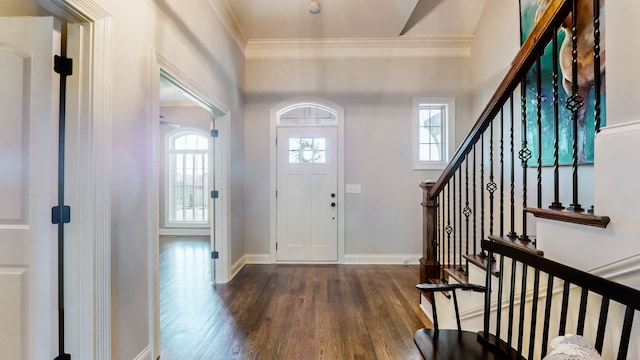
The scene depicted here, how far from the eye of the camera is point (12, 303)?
1.39 meters

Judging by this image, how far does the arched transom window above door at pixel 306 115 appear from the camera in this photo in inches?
165

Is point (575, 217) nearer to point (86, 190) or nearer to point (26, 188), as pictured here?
point (86, 190)

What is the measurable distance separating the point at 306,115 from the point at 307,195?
1.23 m

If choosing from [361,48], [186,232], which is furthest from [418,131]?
[186,232]

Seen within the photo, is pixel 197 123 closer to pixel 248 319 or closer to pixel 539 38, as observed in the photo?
pixel 248 319

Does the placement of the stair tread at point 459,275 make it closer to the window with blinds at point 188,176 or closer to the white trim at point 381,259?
the white trim at point 381,259

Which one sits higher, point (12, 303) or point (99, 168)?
point (99, 168)

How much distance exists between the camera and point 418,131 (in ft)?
13.7

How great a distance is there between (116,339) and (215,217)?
183cm

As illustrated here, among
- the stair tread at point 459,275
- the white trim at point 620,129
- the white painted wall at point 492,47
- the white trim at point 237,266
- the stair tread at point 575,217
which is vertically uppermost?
the white painted wall at point 492,47

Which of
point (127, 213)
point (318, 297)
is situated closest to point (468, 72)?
point (318, 297)

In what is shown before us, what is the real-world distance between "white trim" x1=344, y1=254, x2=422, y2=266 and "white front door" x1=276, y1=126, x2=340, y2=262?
0.26 meters

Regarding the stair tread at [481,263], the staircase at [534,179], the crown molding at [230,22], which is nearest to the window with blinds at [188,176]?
the crown molding at [230,22]

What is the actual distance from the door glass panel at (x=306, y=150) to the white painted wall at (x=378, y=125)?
41 centimetres
